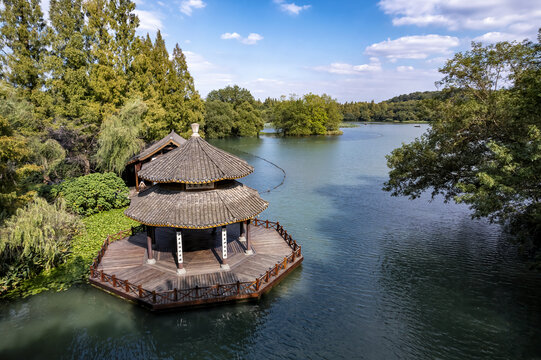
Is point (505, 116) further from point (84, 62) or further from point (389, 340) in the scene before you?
point (84, 62)

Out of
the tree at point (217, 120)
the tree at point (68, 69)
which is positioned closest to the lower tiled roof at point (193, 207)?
the tree at point (68, 69)

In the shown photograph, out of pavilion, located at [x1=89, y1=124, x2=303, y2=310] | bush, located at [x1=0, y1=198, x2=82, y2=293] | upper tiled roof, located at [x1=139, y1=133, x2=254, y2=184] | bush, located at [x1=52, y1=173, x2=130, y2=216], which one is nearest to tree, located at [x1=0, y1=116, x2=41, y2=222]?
bush, located at [x1=0, y1=198, x2=82, y2=293]

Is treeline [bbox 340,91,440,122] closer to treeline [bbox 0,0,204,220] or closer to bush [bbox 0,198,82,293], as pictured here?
treeline [bbox 0,0,204,220]

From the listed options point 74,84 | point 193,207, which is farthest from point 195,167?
point 74,84

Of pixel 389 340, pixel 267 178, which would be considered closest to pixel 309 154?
pixel 267 178

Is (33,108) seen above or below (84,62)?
below

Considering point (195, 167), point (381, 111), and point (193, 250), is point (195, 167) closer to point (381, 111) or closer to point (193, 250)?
point (193, 250)

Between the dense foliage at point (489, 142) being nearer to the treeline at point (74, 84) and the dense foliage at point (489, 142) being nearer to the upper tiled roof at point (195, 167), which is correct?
the upper tiled roof at point (195, 167)
